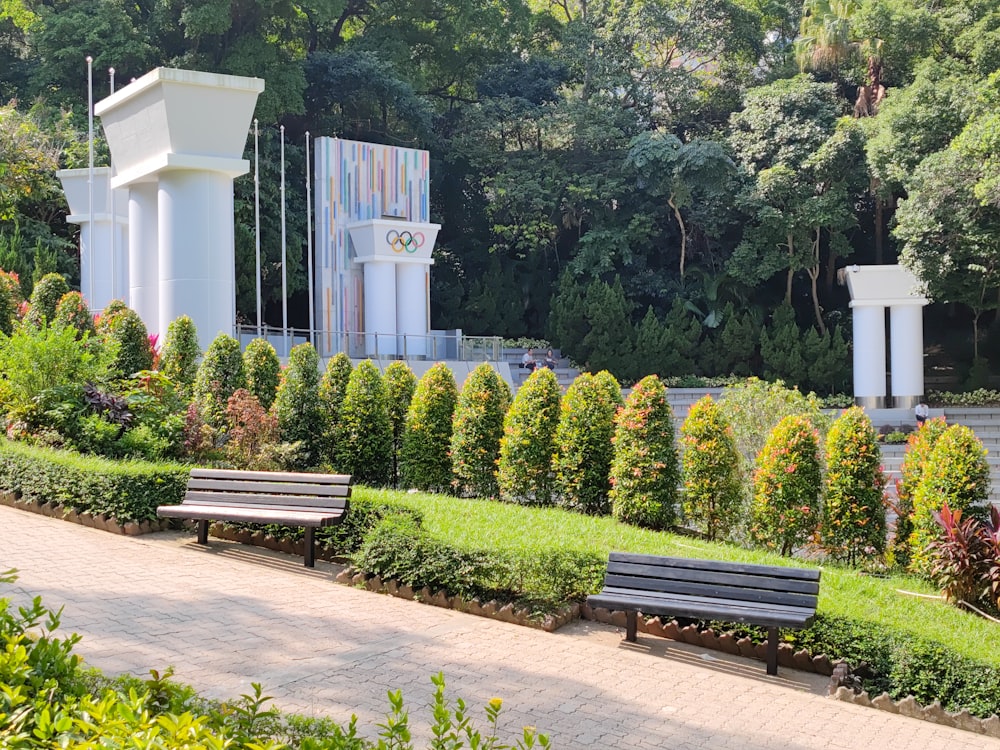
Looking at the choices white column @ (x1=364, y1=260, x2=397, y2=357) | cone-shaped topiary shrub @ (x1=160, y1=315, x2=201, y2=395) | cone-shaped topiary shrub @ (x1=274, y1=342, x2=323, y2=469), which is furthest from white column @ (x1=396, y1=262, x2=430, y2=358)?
cone-shaped topiary shrub @ (x1=274, y1=342, x2=323, y2=469)

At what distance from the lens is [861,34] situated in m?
27.7

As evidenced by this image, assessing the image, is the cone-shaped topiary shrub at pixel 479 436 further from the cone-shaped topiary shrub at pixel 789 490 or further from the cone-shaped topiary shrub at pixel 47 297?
the cone-shaped topiary shrub at pixel 47 297

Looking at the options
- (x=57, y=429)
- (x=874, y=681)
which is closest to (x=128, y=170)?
(x=57, y=429)

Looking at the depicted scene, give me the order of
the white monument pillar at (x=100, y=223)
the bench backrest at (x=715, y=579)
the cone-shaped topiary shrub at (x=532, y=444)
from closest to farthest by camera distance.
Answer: the bench backrest at (x=715, y=579), the cone-shaped topiary shrub at (x=532, y=444), the white monument pillar at (x=100, y=223)

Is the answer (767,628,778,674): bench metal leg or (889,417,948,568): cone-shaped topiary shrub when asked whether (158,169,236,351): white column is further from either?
(767,628,778,674): bench metal leg

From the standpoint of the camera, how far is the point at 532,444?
1149 cm

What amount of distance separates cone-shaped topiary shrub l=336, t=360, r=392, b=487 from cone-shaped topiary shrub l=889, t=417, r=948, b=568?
572 cm

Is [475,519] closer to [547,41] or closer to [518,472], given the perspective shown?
[518,472]

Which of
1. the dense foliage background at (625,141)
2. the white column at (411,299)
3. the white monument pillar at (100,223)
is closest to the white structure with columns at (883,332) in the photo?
the dense foliage background at (625,141)

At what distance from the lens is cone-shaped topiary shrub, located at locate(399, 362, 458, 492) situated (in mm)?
12336

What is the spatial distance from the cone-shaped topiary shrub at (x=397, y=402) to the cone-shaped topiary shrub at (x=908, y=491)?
5.63m

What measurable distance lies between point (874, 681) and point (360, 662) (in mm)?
3375

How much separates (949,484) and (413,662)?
5244 mm

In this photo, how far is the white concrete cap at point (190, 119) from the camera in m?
16.3
